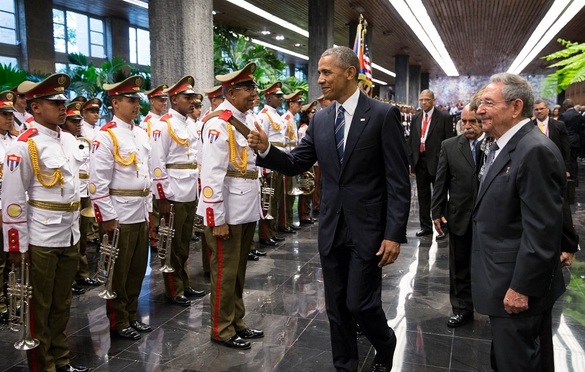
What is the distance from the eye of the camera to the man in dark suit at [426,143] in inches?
260

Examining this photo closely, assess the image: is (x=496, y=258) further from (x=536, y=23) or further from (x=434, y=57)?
(x=434, y=57)

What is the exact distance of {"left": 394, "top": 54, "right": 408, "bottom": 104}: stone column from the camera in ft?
82.8

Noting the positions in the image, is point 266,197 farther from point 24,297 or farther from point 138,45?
point 138,45

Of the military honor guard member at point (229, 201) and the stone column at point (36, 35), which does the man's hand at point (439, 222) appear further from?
the stone column at point (36, 35)

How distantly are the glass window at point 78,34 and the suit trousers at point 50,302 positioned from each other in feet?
43.3

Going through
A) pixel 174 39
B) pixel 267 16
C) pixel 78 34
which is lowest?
pixel 174 39

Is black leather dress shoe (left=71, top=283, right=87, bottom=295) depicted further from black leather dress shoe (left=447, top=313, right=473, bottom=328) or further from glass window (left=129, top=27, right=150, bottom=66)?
glass window (left=129, top=27, right=150, bottom=66)

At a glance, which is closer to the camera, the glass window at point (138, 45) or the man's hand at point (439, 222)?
the man's hand at point (439, 222)

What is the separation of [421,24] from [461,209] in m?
14.8

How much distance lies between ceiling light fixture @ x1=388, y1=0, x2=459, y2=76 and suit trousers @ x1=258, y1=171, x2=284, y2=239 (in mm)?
8399

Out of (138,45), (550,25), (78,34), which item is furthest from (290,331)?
(550,25)

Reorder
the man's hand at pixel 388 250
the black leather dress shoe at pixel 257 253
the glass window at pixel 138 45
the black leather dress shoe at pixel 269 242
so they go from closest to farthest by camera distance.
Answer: the man's hand at pixel 388 250, the black leather dress shoe at pixel 257 253, the black leather dress shoe at pixel 269 242, the glass window at pixel 138 45

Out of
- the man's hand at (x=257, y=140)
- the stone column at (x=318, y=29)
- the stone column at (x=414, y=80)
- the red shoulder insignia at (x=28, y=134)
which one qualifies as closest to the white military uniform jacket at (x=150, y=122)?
the red shoulder insignia at (x=28, y=134)

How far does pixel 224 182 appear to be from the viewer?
3.60 meters
